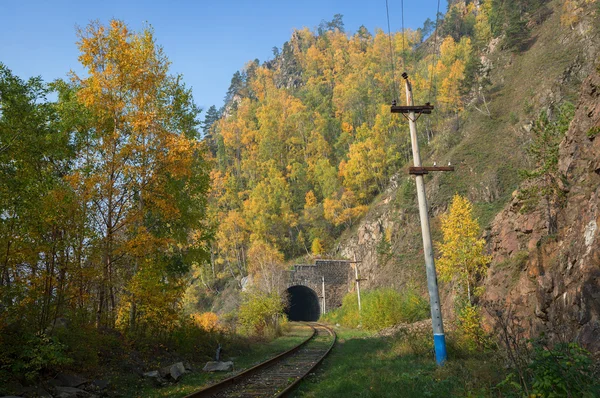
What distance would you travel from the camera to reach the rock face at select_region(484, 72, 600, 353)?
751 cm

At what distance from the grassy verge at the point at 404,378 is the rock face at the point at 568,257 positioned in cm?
157

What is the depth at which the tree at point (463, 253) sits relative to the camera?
16.5 metres

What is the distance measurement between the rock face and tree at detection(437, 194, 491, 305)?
2.39 metres

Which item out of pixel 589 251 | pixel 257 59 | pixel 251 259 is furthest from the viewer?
pixel 257 59

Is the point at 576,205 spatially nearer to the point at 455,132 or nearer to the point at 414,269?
the point at 414,269

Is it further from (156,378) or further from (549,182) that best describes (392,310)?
(156,378)

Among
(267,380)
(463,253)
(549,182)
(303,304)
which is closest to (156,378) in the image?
(267,380)

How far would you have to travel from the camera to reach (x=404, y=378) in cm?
778

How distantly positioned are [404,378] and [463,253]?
10174mm

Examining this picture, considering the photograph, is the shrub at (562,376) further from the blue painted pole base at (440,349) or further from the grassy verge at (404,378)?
the blue painted pole base at (440,349)

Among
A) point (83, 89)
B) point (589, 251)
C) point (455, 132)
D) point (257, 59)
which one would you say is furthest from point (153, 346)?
point (257, 59)

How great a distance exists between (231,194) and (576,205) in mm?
52292

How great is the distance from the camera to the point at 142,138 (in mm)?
13227

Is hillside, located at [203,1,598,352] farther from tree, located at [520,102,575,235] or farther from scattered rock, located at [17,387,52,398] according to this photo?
scattered rock, located at [17,387,52,398]
